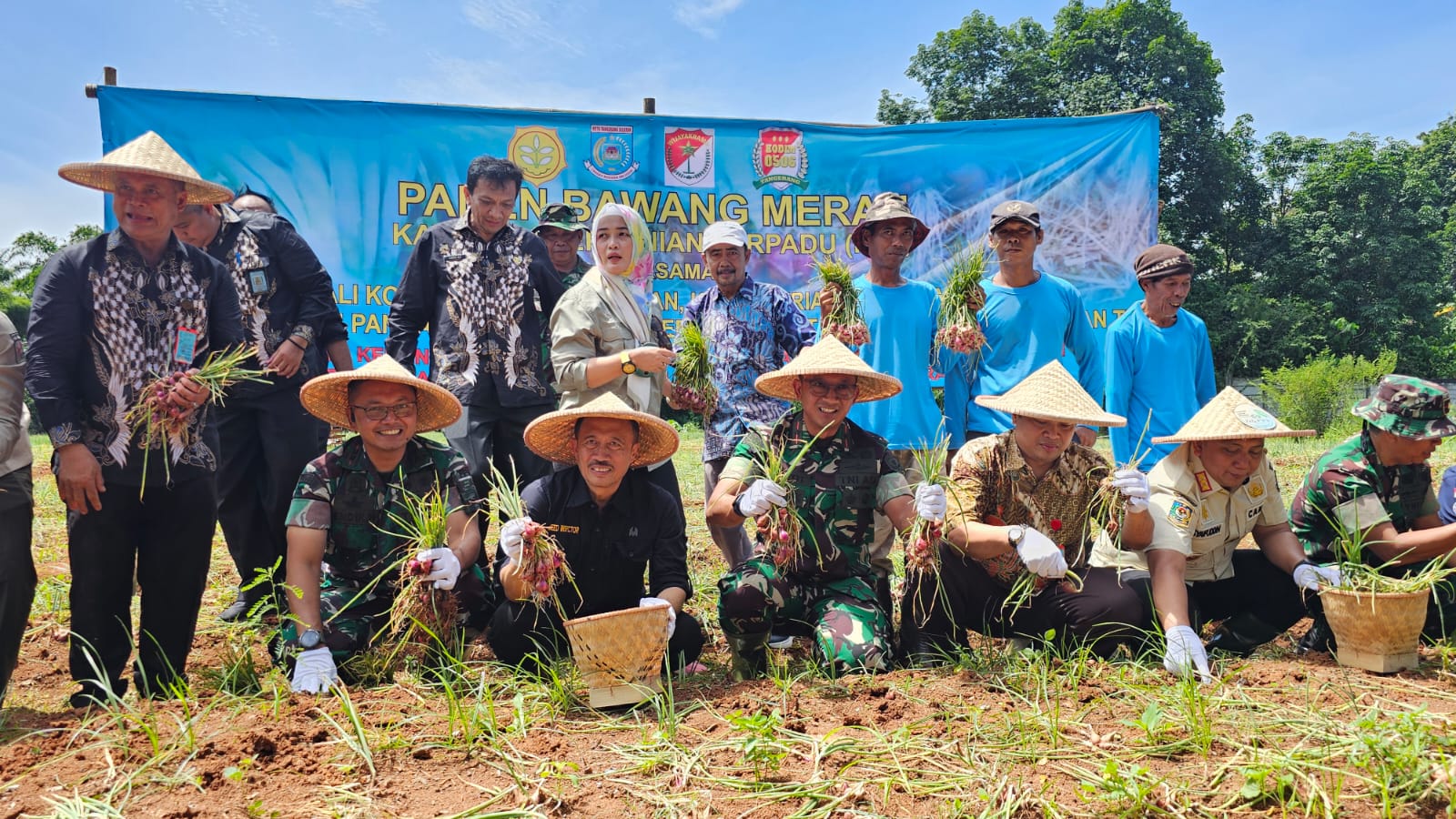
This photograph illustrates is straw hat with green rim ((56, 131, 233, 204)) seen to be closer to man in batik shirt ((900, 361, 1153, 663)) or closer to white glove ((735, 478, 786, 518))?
white glove ((735, 478, 786, 518))

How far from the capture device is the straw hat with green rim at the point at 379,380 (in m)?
→ 3.20

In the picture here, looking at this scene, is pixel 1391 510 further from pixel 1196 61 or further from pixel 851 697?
pixel 1196 61

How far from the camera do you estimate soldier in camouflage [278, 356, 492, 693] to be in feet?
10.4

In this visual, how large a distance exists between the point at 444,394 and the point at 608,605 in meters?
1.01

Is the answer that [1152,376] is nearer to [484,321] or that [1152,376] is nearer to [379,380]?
[484,321]

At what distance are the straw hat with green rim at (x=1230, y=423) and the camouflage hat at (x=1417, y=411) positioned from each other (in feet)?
1.17

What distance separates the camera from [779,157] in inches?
312

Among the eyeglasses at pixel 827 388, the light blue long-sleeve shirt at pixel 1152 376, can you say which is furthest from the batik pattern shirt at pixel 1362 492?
the eyeglasses at pixel 827 388

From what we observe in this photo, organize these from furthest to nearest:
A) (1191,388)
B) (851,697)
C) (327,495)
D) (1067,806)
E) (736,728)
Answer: (1191,388) → (327,495) → (851,697) → (736,728) → (1067,806)

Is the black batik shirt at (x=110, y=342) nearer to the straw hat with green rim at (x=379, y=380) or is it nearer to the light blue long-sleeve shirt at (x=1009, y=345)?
the straw hat with green rim at (x=379, y=380)

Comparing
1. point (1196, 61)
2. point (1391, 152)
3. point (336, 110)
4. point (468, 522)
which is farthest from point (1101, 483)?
point (1391, 152)

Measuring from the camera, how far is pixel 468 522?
332 centimetres

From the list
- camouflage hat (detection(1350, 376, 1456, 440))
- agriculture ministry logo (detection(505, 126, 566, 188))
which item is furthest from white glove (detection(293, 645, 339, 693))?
agriculture ministry logo (detection(505, 126, 566, 188))

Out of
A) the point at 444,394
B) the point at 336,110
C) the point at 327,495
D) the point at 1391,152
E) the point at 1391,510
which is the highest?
the point at 1391,152
